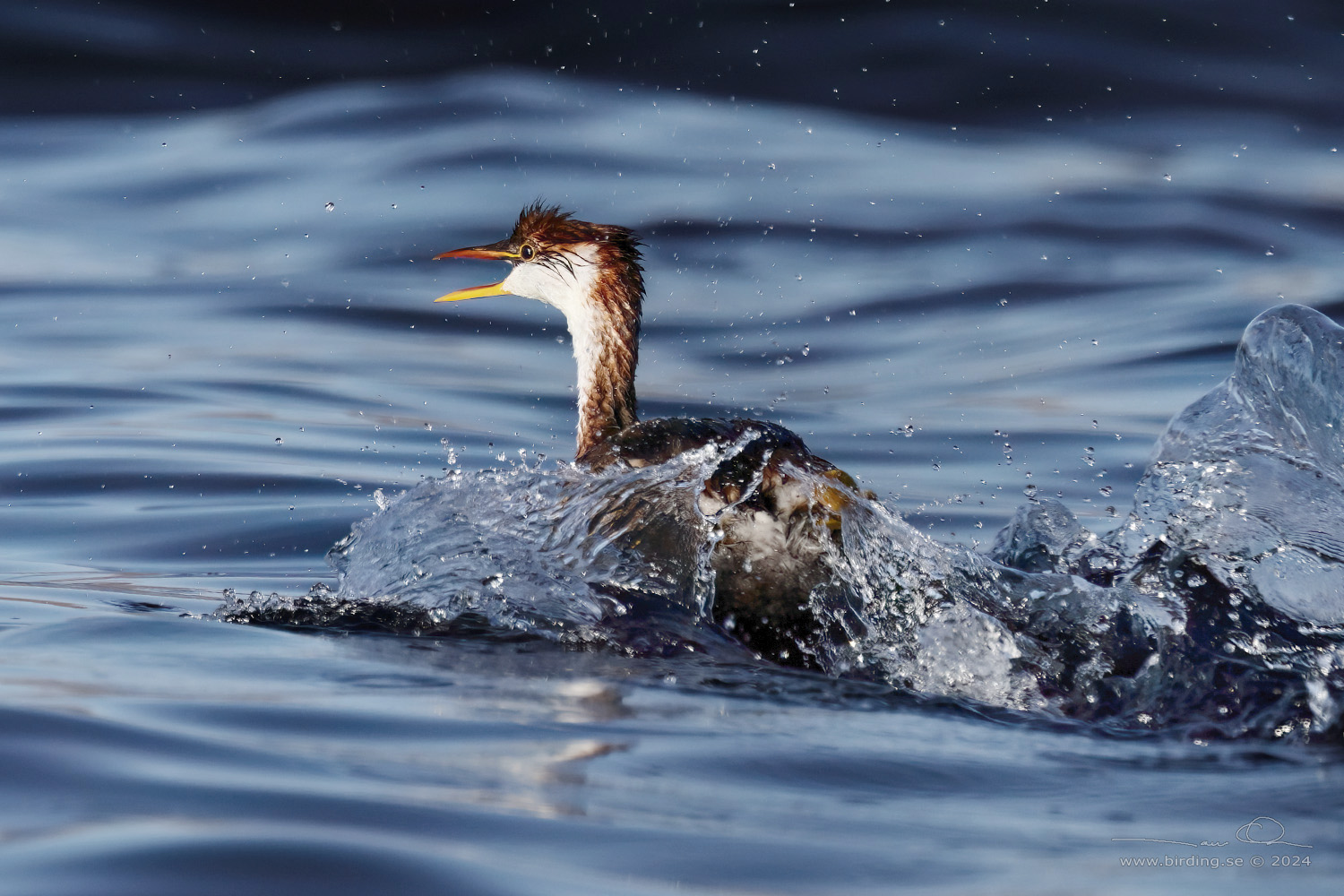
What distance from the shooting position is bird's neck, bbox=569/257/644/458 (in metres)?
5.26

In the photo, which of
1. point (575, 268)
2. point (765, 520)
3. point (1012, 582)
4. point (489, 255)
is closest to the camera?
point (765, 520)

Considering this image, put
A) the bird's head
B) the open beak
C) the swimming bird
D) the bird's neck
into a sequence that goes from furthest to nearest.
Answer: the open beak < the bird's head < the bird's neck < the swimming bird

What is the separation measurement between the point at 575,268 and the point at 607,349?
0.36m

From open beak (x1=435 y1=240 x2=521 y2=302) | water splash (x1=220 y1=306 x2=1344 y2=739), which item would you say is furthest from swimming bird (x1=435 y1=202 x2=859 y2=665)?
open beak (x1=435 y1=240 x2=521 y2=302)

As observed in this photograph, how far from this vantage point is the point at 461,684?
3119mm

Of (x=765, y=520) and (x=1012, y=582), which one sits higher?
(x=765, y=520)

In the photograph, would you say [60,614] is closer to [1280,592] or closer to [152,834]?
[152,834]

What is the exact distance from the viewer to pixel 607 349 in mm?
5297

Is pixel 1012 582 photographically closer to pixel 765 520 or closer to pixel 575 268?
pixel 765 520
